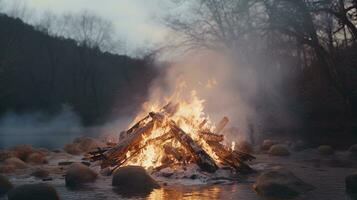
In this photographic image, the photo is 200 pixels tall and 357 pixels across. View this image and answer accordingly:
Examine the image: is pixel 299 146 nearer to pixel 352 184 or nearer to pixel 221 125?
pixel 221 125

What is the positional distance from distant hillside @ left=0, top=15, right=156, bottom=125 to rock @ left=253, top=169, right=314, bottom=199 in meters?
44.0

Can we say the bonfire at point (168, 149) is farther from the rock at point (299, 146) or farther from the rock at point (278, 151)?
the rock at point (299, 146)

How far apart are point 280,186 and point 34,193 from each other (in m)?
5.30

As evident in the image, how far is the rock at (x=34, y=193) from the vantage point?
1009cm

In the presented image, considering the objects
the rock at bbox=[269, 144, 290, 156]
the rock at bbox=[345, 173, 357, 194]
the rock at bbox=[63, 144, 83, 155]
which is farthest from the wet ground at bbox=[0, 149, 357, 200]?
the rock at bbox=[63, 144, 83, 155]

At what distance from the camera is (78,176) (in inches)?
526

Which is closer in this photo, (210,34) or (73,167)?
(73,167)

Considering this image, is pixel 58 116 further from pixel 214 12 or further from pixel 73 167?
pixel 73 167

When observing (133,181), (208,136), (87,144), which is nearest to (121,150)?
(208,136)

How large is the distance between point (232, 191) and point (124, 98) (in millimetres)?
50596

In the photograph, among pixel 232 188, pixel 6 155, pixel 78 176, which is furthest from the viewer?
pixel 6 155

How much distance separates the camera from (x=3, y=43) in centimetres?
6112

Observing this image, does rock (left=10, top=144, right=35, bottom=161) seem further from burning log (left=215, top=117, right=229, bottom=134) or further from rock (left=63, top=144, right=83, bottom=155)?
burning log (left=215, top=117, right=229, bottom=134)

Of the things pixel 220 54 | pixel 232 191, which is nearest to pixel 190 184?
pixel 232 191
